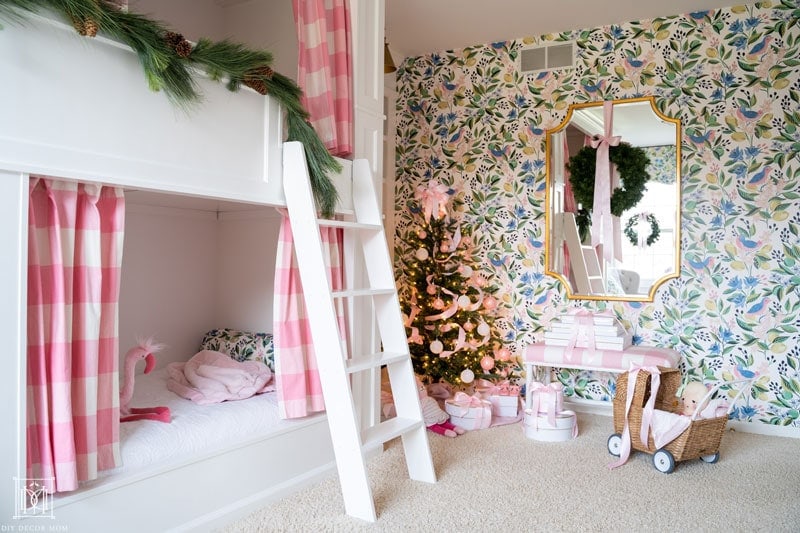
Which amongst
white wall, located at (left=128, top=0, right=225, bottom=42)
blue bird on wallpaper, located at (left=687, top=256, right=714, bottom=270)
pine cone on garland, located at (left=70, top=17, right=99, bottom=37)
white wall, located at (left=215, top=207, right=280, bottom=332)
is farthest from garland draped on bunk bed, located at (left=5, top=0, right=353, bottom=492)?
blue bird on wallpaper, located at (left=687, top=256, right=714, bottom=270)

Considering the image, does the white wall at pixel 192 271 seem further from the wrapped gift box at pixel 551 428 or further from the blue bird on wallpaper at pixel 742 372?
the blue bird on wallpaper at pixel 742 372

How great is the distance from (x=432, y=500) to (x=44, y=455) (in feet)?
4.69

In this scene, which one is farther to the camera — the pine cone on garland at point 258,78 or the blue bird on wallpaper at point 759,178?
the blue bird on wallpaper at point 759,178

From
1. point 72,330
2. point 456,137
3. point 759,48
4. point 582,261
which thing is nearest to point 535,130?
point 456,137

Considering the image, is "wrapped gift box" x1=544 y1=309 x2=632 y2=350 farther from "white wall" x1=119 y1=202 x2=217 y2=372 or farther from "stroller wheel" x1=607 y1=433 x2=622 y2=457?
"white wall" x1=119 y1=202 x2=217 y2=372

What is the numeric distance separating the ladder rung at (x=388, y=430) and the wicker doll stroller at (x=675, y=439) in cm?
115

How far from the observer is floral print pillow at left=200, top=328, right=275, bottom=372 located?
3.14 metres

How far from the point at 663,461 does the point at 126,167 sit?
8.58 feet

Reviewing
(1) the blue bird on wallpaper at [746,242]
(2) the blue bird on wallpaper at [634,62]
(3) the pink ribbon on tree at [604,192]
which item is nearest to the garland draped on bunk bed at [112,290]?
(3) the pink ribbon on tree at [604,192]

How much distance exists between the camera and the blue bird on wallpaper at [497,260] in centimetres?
434

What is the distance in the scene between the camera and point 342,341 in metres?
2.56

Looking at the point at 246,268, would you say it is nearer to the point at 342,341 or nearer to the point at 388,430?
the point at 342,341

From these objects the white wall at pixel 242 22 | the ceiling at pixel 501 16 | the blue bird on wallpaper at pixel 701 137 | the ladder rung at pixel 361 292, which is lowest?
the ladder rung at pixel 361 292

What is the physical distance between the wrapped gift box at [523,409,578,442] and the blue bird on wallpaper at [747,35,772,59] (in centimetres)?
241
